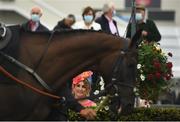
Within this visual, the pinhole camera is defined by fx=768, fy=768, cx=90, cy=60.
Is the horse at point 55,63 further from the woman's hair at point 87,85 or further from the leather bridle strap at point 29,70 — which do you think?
the woman's hair at point 87,85

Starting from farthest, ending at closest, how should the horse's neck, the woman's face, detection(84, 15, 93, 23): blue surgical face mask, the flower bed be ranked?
1. detection(84, 15, 93, 23): blue surgical face mask
2. the flower bed
3. the woman's face
4. the horse's neck

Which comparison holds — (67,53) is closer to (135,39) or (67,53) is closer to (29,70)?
(29,70)

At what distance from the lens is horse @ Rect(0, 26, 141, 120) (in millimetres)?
7832

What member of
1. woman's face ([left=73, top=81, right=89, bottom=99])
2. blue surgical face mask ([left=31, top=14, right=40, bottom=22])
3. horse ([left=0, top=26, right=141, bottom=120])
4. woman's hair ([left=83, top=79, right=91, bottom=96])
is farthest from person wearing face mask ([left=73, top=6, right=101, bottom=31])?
horse ([left=0, top=26, right=141, bottom=120])

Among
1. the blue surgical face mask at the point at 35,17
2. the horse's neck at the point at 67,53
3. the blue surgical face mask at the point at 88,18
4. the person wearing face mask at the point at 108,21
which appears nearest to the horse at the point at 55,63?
the horse's neck at the point at 67,53

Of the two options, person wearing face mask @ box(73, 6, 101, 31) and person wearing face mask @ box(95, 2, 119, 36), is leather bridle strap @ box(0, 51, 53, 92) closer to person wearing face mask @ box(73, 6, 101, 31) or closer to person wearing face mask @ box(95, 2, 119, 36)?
person wearing face mask @ box(73, 6, 101, 31)

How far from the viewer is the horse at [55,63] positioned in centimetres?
783

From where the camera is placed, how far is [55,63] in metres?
8.08

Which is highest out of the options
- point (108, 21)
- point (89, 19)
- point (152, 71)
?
point (89, 19)

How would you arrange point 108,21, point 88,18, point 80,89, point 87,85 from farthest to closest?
point 108,21
point 88,18
point 87,85
point 80,89

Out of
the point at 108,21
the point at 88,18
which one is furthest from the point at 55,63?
the point at 108,21

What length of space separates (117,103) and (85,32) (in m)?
0.88

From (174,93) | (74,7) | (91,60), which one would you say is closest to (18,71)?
(91,60)

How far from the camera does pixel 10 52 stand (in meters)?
7.88
